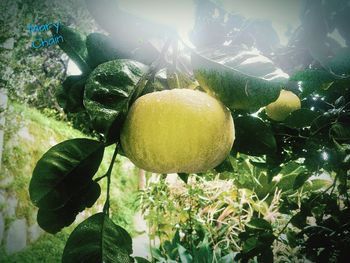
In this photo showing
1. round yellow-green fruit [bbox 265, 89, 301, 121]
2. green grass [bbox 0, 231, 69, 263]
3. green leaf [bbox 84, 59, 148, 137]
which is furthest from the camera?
green grass [bbox 0, 231, 69, 263]

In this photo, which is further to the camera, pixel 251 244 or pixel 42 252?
pixel 42 252

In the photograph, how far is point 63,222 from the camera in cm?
57

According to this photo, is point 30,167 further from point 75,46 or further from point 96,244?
point 96,244

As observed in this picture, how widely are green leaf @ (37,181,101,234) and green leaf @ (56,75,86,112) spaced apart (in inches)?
7.2

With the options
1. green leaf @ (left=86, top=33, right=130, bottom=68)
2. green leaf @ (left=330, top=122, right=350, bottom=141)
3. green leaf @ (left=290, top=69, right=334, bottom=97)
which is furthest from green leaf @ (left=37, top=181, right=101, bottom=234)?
green leaf @ (left=330, top=122, right=350, bottom=141)

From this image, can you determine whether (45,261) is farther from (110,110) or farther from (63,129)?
(110,110)

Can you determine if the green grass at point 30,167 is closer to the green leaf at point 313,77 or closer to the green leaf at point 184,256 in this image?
the green leaf at point 184,256

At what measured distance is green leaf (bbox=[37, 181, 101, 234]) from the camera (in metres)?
0.55

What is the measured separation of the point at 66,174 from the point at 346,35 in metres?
0.54

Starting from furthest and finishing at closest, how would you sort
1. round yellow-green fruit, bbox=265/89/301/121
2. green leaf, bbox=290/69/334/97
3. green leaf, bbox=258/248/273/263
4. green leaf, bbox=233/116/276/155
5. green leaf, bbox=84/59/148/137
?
1. green leaf, bbox=258/248/273/263
2. round yellow-green fruit, bbox=265/89/301/121
3. green leaf, bbox=233/116/276/155
4. green leaf, bbox=290/69/334/97
5. green leaf, bbox=84/59/148/137

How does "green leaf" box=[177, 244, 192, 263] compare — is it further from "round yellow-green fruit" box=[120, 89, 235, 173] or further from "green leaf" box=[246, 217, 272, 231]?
"round yellow-green fruit" box=[120, 89, 235, 173]

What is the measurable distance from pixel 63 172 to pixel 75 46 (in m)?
0.30

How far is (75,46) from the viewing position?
0.65 metres

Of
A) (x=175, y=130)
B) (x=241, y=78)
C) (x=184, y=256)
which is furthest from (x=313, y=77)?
(x=184, y=256)
